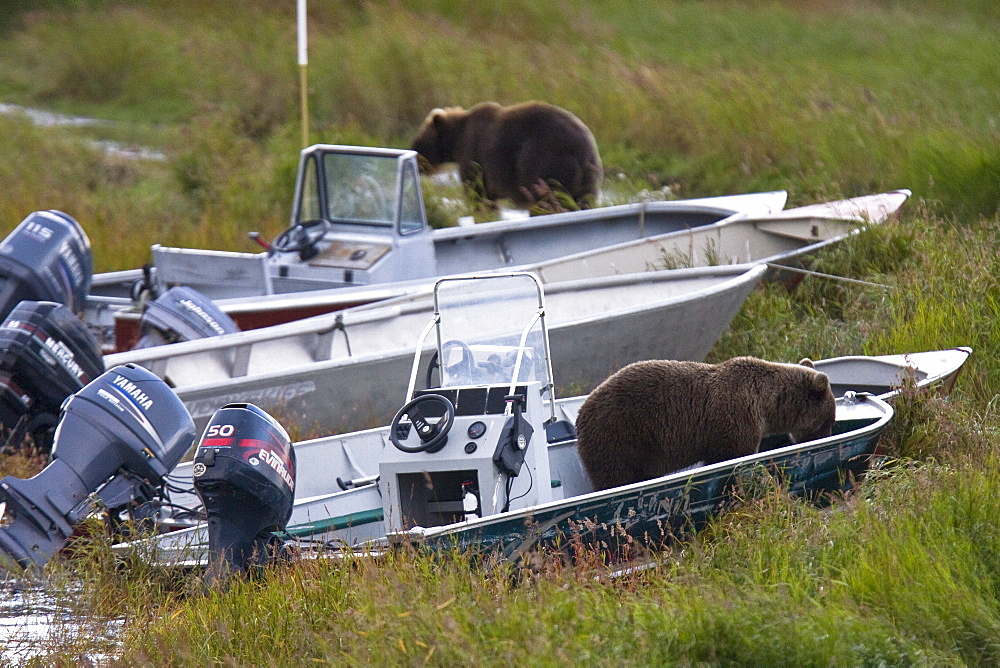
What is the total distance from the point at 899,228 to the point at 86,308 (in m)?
5.83

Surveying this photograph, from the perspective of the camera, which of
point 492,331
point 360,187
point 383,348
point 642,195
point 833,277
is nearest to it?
point 492,331

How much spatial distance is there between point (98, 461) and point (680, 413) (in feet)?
8.11

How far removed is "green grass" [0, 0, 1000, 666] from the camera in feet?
12.0

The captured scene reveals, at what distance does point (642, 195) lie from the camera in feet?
36.5

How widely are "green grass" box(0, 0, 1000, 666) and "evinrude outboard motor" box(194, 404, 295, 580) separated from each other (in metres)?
0.17

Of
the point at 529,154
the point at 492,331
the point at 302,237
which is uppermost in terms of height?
the point at 529,154

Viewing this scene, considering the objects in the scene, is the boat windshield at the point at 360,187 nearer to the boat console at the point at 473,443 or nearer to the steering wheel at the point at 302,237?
the steering wheel at the point at 302,237

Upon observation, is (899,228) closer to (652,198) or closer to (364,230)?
(652,198)

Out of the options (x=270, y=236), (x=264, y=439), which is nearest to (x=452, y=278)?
(x=264, y=439)

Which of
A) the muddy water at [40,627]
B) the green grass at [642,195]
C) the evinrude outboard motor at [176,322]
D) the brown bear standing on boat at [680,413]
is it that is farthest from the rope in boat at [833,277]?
the muddy water at [40,627]

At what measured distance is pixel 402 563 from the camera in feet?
13.1

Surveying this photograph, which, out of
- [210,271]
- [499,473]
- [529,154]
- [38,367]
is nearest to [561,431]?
[499,473]

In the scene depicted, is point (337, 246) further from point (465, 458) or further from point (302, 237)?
point (465, 458)

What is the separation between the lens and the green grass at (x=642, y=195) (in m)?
3.65
